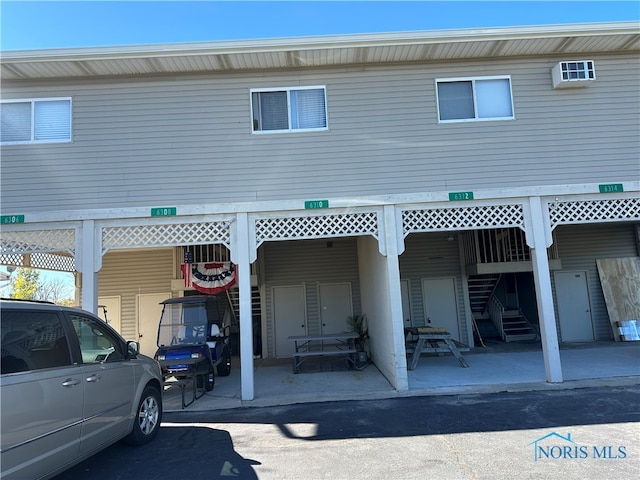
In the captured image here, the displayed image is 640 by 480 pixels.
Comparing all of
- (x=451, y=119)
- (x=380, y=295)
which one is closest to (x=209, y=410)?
(x=380, y=295)

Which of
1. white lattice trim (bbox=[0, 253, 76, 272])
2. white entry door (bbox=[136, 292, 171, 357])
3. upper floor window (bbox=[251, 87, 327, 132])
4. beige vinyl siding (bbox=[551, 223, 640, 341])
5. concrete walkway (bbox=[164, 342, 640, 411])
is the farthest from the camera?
beige vinyl siding (bbox=[551, 223, 640, 341])

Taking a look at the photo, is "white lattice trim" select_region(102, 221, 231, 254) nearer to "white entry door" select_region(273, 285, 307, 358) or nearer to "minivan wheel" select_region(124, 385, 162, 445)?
"minivan wheel" select_region(124, 385, 162, 445)

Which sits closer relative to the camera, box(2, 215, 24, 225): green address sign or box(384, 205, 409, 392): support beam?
box(384, 205, 409, 392): support beam

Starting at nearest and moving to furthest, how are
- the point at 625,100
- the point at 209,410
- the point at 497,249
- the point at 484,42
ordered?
the point at 209,410, the point at 484,42, the point at 625,100, the point at 497,249

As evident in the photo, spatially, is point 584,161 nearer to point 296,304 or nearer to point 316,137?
point 316,137

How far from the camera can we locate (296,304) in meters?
11.7

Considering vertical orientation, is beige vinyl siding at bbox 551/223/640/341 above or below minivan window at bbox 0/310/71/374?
above

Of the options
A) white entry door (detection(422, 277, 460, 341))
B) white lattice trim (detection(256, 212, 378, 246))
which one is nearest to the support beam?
white lattice trim (detection(256, 212, 378, 246))

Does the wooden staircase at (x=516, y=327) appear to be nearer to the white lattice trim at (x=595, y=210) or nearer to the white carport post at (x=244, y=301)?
the white lattice trim at (x=595, y=210)

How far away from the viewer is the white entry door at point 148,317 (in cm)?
1168

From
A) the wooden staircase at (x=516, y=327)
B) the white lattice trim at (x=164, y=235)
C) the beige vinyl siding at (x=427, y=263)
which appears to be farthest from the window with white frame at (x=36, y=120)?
the wooden staircase at (x=516, y=327)

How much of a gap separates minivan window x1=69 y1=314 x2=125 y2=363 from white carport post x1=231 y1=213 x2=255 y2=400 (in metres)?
2.65

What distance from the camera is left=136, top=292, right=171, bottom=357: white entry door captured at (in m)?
11.7

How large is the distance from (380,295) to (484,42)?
5.06 m
